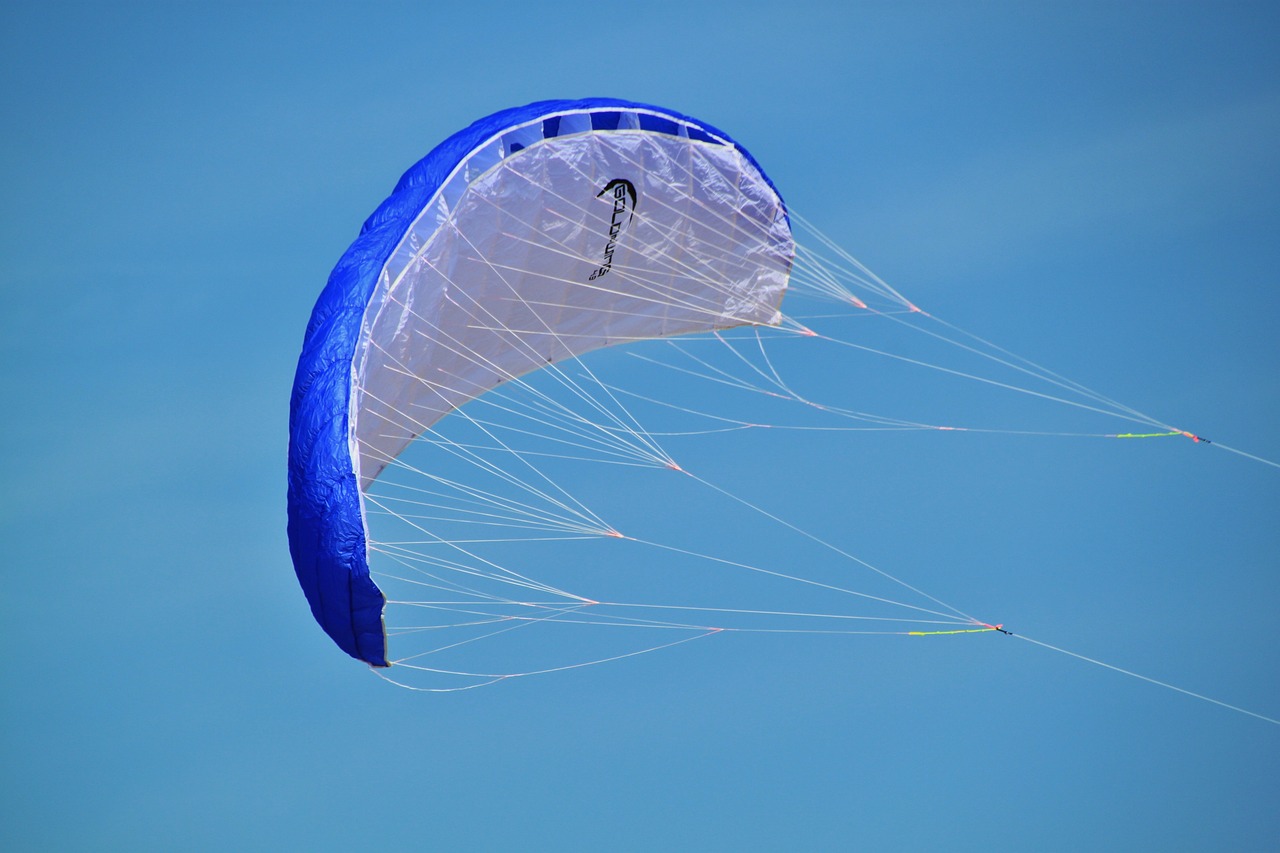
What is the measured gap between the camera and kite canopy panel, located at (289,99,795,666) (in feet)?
68.7

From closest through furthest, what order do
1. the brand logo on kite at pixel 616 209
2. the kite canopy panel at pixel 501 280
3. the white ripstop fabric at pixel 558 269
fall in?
the kite canopy panel at pixel 501 280
the white ripstop fabric at pixel 558 269
the brand logo on kite at pixel 616 209

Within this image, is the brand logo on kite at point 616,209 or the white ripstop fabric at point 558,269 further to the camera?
the brand logo on kite at point 616,209

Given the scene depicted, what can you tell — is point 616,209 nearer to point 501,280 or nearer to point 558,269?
point 558,269

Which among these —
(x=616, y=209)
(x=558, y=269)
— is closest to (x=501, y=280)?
(x=558, y=269)

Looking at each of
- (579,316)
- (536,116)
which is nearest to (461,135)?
(536,116)

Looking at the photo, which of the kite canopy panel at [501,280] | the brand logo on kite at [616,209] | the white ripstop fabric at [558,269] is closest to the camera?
the kite canopy panel at [501,280]

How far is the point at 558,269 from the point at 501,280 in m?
0.94

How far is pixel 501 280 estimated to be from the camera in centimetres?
2405

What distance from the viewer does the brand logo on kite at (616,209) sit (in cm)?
2431

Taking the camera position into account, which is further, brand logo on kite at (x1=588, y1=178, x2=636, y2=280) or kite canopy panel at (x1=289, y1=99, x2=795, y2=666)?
brand logo on kite at (x1=588, y1=178, x2=636, y2=280)

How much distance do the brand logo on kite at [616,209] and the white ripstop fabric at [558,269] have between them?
0.02m

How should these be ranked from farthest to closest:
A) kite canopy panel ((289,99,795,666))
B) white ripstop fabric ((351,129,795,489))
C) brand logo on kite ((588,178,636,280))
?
brand logo on kite ((588,178,636,280)) → white ripstop fabric ((351,129,795,489)) → kite canopy panel ((289,99,795,666))

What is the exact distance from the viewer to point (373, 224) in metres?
22.4

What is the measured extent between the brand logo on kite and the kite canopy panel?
1.1 inches
